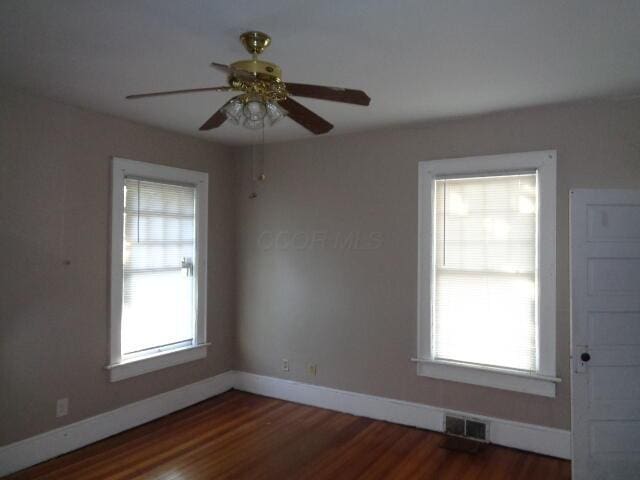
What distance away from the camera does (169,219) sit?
448 centimetres

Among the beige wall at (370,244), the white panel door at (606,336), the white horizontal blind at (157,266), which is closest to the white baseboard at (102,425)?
the white horizontal blind at (157,266)

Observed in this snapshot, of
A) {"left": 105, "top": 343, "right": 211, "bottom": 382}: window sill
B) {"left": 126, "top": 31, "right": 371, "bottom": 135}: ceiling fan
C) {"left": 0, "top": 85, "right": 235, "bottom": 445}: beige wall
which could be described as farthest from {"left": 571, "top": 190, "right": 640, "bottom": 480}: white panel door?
{"left": 0, "top": 85, "right": 235, "bottom": 445}: beige wall

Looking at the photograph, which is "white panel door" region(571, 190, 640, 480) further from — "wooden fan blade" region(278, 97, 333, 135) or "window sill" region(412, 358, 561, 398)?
"wooden fan blade" region(278, 97, 333, 135)

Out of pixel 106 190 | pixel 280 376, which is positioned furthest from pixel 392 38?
pixel 280 376

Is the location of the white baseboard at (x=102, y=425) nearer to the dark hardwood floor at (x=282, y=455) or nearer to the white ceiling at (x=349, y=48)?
the dark hardwood floor at (x=282, y=455)

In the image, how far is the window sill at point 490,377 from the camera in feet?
11.9

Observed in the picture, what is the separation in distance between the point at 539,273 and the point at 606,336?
67 cm

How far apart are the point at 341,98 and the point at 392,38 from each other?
547 mm

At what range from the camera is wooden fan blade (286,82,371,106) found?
6.72 ft

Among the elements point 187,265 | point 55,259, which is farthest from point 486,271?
point 55,259

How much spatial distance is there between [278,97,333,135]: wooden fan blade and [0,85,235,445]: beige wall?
2166 mm

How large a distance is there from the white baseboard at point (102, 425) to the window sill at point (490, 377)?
7.29ft

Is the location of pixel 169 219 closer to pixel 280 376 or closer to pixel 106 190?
pixel 106 190

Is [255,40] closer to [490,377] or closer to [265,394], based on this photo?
[490,377]
